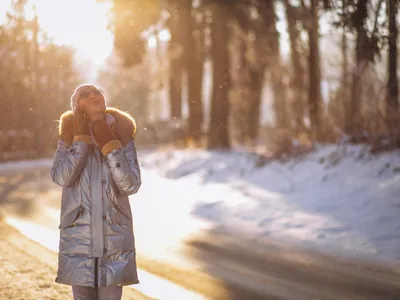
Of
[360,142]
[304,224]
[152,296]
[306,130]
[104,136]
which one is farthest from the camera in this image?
[306,130]

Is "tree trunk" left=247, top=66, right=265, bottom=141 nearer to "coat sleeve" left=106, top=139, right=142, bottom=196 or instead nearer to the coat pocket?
"coat sleeve" left=106, top=139, right=142, bottom=196

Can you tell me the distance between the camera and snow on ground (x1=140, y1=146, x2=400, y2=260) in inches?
337

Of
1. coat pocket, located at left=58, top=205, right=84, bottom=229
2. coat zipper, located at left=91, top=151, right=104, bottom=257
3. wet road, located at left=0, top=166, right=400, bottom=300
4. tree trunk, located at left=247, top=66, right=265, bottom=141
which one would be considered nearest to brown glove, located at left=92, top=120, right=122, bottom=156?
coat zipper, located at left=91, top=151, right=104, bottom=257

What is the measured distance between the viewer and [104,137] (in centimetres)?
388

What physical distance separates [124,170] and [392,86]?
11.0 m

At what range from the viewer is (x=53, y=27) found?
13.8 meters

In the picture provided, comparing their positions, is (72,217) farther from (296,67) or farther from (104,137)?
(296,67)

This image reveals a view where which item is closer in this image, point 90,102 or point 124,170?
point 124,170

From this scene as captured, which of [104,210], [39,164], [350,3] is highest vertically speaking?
[350,3]

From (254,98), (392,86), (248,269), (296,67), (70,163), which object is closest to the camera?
(70,163)

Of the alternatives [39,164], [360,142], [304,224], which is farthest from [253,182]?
[39,164]

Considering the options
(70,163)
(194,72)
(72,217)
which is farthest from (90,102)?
(194,72)

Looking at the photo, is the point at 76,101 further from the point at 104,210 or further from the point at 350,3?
the point at 350,3

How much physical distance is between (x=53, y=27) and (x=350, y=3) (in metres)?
7.02
